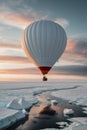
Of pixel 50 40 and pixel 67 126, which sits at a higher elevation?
pixel 50 40

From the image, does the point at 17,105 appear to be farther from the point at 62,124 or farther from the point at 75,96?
the point at 75,96

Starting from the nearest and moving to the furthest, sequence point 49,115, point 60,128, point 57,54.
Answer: point 60,128, point 57,54, point 49,115

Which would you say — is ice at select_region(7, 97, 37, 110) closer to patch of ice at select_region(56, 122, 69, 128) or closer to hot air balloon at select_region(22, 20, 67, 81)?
patch of ice at select_region(56, 122, 69, 128)

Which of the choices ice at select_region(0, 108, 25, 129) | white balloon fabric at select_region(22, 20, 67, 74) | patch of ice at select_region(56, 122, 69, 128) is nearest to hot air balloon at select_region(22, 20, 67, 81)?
white balloon fabric at select_region(22, 20, 67, 74)

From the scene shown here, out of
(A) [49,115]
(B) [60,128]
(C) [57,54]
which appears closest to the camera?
(B) [60,128]

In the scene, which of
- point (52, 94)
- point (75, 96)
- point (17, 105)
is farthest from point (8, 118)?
point (52, 94)

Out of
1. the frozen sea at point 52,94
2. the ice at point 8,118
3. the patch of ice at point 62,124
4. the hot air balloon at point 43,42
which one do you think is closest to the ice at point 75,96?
the frozen sea at point 52,94

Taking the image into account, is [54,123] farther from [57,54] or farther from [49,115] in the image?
[57,54]

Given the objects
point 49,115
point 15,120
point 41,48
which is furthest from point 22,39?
point 49,115

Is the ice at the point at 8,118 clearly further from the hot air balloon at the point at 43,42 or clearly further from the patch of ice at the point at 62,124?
the hot air balloon at the point at 43,42

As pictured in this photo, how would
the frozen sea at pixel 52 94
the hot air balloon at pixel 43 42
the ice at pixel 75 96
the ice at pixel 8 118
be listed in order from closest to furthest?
1. the ice at pixel 8 118
2. the hot air balloon at pixel 43 42
3. the frozen sea at pixel 52 94
4. the ice at pixel 75 96
